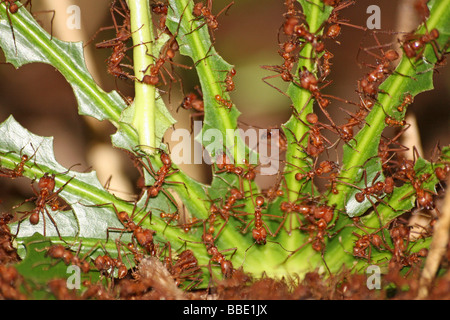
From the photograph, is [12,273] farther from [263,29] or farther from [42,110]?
[263,29]

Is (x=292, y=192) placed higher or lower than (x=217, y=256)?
higher

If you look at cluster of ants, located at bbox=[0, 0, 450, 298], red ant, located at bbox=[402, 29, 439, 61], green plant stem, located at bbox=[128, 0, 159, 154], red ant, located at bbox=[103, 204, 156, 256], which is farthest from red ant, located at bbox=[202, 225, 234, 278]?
red ant, located at bbox=[402, 29, 439, 61]

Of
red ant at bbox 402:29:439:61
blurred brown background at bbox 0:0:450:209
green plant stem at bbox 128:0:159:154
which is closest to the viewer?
red ant at bbox 402:29:439:61

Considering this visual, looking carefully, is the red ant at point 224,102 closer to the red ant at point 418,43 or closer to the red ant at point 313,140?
the red ant at point 313,140

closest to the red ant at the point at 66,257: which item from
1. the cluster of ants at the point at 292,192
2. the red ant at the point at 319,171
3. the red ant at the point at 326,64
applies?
the cluster of ants at the point at 292,192

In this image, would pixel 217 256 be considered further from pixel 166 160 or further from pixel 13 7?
pixel 13 7

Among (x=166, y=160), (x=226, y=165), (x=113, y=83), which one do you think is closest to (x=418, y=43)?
(x=226, y=165)

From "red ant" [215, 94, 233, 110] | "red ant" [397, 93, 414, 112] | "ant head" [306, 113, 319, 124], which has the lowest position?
"ant head" [306, 113, 319, 124]

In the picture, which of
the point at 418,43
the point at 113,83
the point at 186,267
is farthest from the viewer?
the point at 113,83

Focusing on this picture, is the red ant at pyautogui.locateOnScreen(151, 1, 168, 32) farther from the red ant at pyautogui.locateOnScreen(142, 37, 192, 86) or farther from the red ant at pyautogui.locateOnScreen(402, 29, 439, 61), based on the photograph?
the red ant at pyautogui.locateOnScreen(402, 29, 439, 61)
